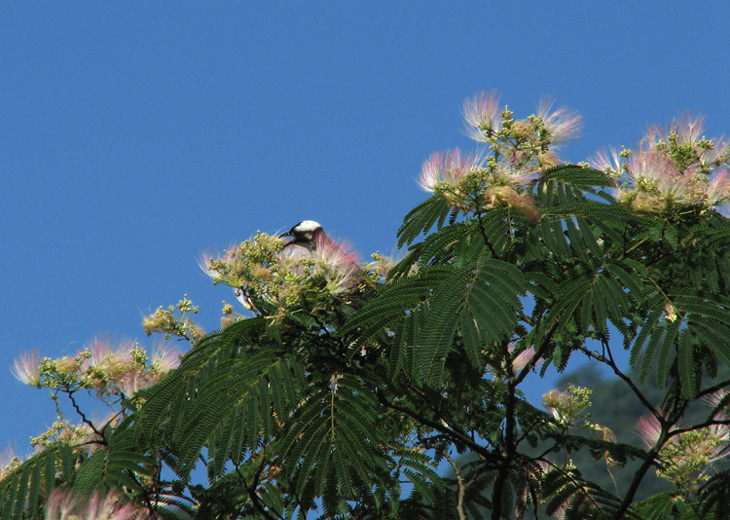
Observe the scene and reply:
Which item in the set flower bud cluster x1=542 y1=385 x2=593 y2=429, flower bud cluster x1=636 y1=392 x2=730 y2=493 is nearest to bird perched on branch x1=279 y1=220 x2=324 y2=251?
flower bud cluster x1=542 y1=385 x2=593 y2=429

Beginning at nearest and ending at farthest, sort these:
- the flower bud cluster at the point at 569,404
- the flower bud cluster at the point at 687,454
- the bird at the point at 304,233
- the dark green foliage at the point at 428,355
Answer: the dark green foliage at the point at 428,355
the bird at the point at 304,233
the flower bud cluster at the point at 687,454
the flower bud cluster at the point at 569,404

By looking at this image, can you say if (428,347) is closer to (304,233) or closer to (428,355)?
(428,355)

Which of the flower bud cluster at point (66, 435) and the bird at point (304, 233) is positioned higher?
the bird at point (304, 233)

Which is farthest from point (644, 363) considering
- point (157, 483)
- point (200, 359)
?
point (157, 483)

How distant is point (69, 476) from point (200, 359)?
939 millimetres

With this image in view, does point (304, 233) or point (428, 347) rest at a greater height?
point (304, 233)

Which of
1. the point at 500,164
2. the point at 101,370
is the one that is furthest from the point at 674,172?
the point at 101,370

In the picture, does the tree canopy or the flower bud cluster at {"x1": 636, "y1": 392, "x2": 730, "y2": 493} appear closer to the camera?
the tree canopy

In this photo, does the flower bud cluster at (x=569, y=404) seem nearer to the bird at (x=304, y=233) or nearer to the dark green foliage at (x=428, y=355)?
the dark green foliage at (x=428, y=355)

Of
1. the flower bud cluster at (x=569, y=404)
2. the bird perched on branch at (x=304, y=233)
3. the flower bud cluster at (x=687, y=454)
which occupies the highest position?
the bird perched on branch at (x=304, y=233)

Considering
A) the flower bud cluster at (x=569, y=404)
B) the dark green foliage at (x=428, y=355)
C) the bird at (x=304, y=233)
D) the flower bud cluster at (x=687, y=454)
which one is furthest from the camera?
the flower bud cluster at (x=569, y=404)

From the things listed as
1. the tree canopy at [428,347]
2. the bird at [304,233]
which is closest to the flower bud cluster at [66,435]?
the tree canopy at [428,347]

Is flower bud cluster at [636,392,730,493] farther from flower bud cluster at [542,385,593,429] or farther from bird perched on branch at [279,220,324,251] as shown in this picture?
bird perched on branch at [279,220,324,251]

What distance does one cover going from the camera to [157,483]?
15.8 ft
